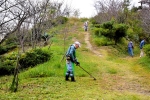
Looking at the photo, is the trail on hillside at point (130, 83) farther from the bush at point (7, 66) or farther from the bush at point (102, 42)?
the bush at point (102, 42)

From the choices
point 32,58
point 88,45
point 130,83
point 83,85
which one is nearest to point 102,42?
point 88,45

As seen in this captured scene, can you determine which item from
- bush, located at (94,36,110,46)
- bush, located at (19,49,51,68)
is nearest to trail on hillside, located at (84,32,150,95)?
bush, located at (19,49,51,68)

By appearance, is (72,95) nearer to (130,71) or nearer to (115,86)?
(115,86)

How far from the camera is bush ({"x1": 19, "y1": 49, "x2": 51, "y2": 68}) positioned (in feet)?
50.6

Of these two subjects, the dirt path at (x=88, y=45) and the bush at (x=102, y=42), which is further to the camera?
the bush at (x=102, y=42)

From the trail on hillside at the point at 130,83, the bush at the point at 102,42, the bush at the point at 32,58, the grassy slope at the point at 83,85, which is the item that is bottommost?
the trail on hillside at the point at 130,83

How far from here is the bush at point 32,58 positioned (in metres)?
15.4

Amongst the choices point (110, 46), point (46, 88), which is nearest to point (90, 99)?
point (46, 88)

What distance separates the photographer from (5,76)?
576 inches

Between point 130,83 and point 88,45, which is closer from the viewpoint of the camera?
point 130,83

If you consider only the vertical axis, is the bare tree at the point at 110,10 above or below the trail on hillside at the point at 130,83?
above

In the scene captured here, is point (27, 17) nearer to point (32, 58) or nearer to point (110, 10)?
point (32, 58)

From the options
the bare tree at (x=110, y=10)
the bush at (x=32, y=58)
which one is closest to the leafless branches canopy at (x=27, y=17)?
the bush at (x=32, y=58)

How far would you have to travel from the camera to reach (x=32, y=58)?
624 inches
